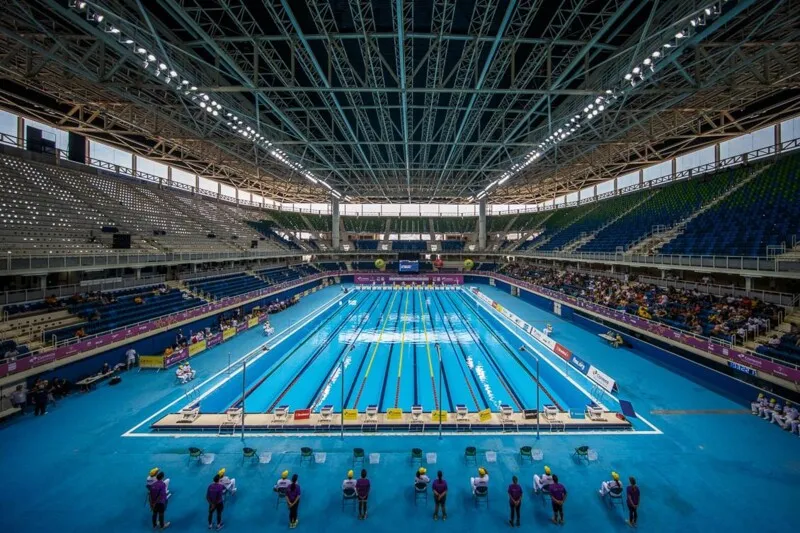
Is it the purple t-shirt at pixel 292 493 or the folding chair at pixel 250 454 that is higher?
the purple t-shirt at pixel 292 493

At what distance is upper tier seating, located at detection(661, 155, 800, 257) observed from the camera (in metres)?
13.6

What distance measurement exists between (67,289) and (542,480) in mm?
19323

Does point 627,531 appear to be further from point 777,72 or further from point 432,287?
point 432,287

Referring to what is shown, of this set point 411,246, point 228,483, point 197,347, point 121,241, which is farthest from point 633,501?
point 411,246

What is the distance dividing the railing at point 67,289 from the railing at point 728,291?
2876 cm

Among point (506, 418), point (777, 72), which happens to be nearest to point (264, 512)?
point (506, 418)

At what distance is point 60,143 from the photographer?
69.4 ft

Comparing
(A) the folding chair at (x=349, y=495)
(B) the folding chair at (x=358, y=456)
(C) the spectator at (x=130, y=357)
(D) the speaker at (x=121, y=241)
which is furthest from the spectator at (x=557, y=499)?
(D) the speaker at (x=121, y=241)

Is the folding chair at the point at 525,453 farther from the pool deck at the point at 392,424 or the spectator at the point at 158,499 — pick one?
the spectator at the point at 158,499

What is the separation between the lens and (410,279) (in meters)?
41.4

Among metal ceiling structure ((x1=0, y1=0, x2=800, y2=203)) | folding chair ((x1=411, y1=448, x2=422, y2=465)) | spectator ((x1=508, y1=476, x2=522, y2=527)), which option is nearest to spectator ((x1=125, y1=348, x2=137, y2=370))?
metal ceiling structure ((x1=0, y1=0, x2=800, y2=203))

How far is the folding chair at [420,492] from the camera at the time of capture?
245 inches

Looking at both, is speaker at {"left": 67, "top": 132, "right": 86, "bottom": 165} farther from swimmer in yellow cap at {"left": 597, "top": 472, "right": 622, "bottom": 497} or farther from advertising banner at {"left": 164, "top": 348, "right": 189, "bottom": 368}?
swimmer in yellow cap at {"left": 597, "top": 472, "right": 622, "bottom": 497}

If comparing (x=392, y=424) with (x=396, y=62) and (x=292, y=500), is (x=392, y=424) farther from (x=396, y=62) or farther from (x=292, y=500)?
(x=396, y=62)
